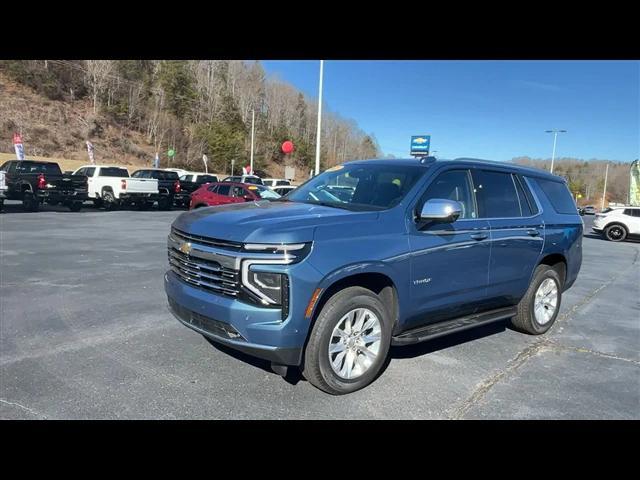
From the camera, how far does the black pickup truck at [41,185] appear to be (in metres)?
17.8

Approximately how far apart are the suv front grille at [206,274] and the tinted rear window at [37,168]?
17718mm

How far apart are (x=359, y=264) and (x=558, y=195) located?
12.2 feet

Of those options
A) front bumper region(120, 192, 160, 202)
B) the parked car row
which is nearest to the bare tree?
the parked car row

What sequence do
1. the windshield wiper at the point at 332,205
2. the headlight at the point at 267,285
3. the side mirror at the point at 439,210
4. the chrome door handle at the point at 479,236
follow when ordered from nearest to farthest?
the headlight at the point at 267,285 → the side mirror at the point at 439,210 → the windshield wiper at the point at 332,205 → the chrome door handle at the point at 479,236

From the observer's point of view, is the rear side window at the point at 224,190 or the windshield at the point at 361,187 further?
the rear side window at the point at 224,190

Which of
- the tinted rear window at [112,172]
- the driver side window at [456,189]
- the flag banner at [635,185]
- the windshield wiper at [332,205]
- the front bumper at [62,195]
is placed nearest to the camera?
the windshield wiper at [332,205]

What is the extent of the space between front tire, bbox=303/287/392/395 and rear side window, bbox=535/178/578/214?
316cm

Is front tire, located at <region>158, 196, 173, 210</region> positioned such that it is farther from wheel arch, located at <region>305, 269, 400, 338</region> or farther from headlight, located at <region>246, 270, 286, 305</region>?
headlight, located at <region>246, 270, 286, 305</region>

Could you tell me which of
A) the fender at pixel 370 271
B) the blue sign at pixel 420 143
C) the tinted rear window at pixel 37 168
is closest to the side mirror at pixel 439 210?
the fender at pixel 370 271

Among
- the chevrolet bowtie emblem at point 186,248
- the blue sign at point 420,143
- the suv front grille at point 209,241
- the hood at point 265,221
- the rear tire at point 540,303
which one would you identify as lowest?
the rear tire at point 540,303

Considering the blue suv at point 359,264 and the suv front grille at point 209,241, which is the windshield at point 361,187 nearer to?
the blue suv at point 359,264

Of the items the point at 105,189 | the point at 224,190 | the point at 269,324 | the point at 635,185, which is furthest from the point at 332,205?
the point at 635,185

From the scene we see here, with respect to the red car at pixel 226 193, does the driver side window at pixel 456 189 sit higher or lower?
higher
